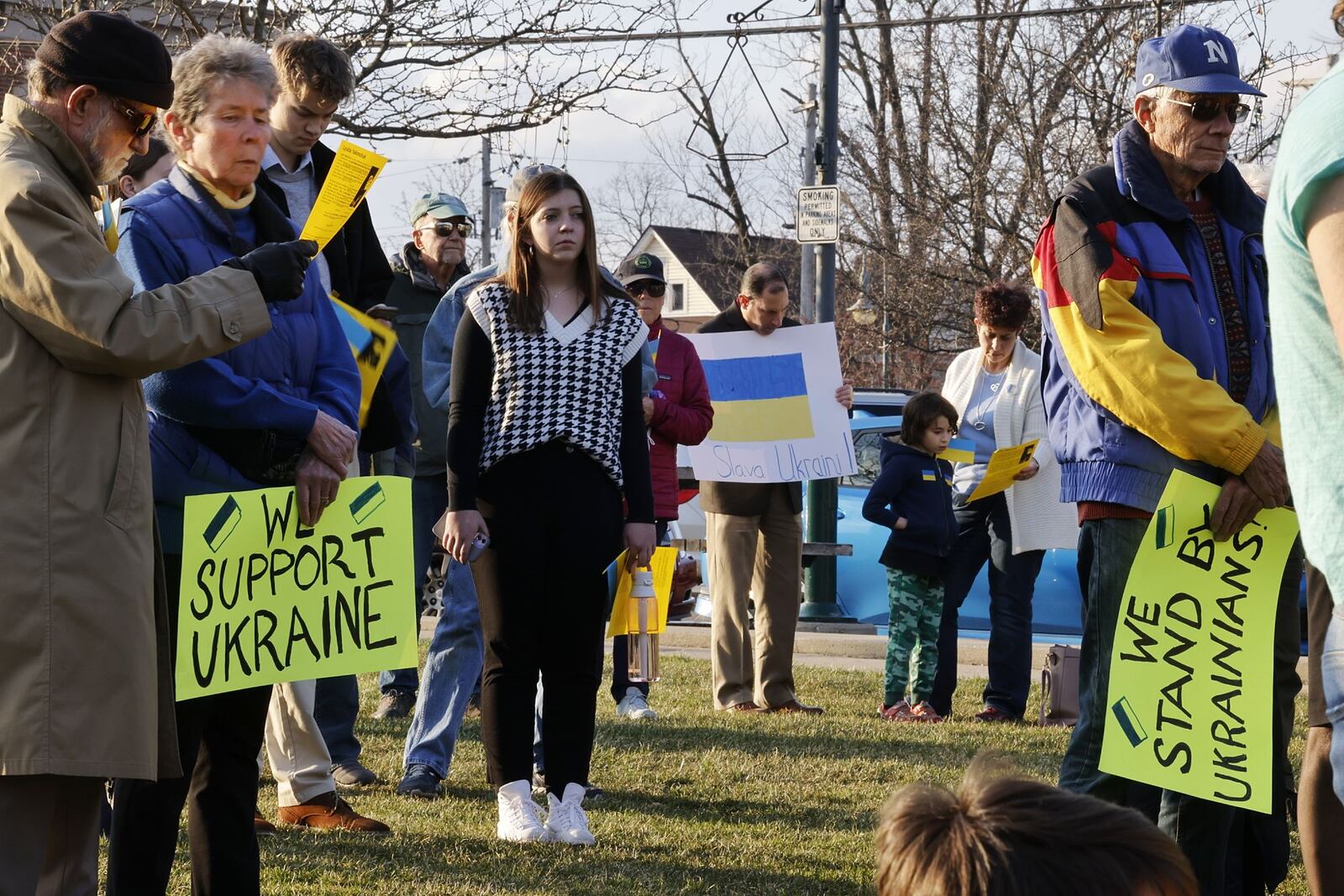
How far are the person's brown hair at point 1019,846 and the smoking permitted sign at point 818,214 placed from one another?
11515 millimetres

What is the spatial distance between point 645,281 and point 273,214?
4.05 meters

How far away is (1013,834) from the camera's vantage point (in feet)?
4.91

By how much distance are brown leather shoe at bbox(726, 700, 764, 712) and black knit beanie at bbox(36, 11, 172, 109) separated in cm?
574

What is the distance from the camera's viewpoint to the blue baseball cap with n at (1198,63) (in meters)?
3.98

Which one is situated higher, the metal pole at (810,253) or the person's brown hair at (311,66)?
the metal pole at (810,253)

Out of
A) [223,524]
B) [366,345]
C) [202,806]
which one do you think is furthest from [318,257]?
[202,806]

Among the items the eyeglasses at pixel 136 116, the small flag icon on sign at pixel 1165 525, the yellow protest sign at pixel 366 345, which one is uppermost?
the eyeglasses at pixel 136 116

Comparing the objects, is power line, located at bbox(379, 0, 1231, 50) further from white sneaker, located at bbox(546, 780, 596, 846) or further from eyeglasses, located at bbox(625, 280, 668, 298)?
white sneaker, located at bbox(546, 780, 596, 846)

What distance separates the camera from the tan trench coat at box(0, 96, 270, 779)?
284 cm

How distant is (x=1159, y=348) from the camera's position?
386cm

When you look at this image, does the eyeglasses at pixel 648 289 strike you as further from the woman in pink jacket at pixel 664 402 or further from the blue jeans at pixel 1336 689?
the blue jeans at pixel 1336 689

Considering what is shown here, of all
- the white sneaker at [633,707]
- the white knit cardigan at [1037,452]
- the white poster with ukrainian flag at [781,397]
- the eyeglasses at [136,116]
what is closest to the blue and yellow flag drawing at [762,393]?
the white poster with ukrainian flag at [781,397]

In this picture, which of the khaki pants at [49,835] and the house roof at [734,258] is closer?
the khaki pants at [49,835]

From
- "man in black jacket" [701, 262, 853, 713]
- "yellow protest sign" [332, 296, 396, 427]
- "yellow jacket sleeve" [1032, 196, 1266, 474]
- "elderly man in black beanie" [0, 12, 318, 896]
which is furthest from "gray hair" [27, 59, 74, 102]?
"man in black jacket" [701, 262, 853, 713]
